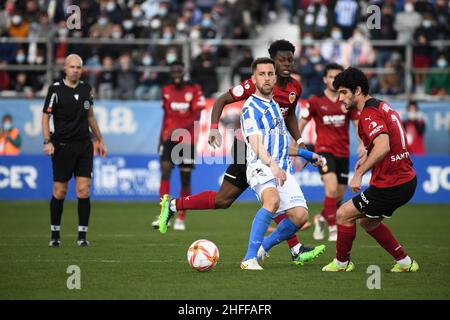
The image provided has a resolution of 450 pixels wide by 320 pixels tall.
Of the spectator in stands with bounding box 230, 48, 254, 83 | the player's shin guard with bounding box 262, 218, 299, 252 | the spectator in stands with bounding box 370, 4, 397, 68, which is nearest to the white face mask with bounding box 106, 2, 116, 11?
the spectator in stands with bounding box 230, 48, 254, 83

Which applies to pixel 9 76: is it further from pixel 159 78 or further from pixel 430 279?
pixel 430 279

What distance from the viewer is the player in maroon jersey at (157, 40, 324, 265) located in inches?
423

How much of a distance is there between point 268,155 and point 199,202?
1.50 metres

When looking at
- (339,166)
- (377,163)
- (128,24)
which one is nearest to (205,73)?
(128,24)

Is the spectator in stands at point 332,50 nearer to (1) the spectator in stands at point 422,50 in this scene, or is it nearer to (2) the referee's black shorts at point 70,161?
(1) the spectator in stands at point 422,50

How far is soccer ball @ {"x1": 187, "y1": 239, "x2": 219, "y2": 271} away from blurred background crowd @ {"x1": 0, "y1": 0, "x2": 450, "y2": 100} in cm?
1320

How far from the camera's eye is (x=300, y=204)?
34.2 feet

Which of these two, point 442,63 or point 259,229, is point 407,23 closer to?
point 442,63

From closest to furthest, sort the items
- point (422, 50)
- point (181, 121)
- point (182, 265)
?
point (182, 265) → point (181, 121) → point (422, 50)

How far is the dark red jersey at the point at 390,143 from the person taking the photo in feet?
31.9

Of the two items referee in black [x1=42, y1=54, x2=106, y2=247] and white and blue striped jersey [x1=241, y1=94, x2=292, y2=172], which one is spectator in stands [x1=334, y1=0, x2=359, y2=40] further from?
white and blue striped jersey [x1=241, y1=94, x2=292, y2=172]

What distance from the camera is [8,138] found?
22625mm

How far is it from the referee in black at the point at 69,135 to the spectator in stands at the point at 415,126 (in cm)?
1156

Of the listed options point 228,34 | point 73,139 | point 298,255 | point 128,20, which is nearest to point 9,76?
point 128,20
